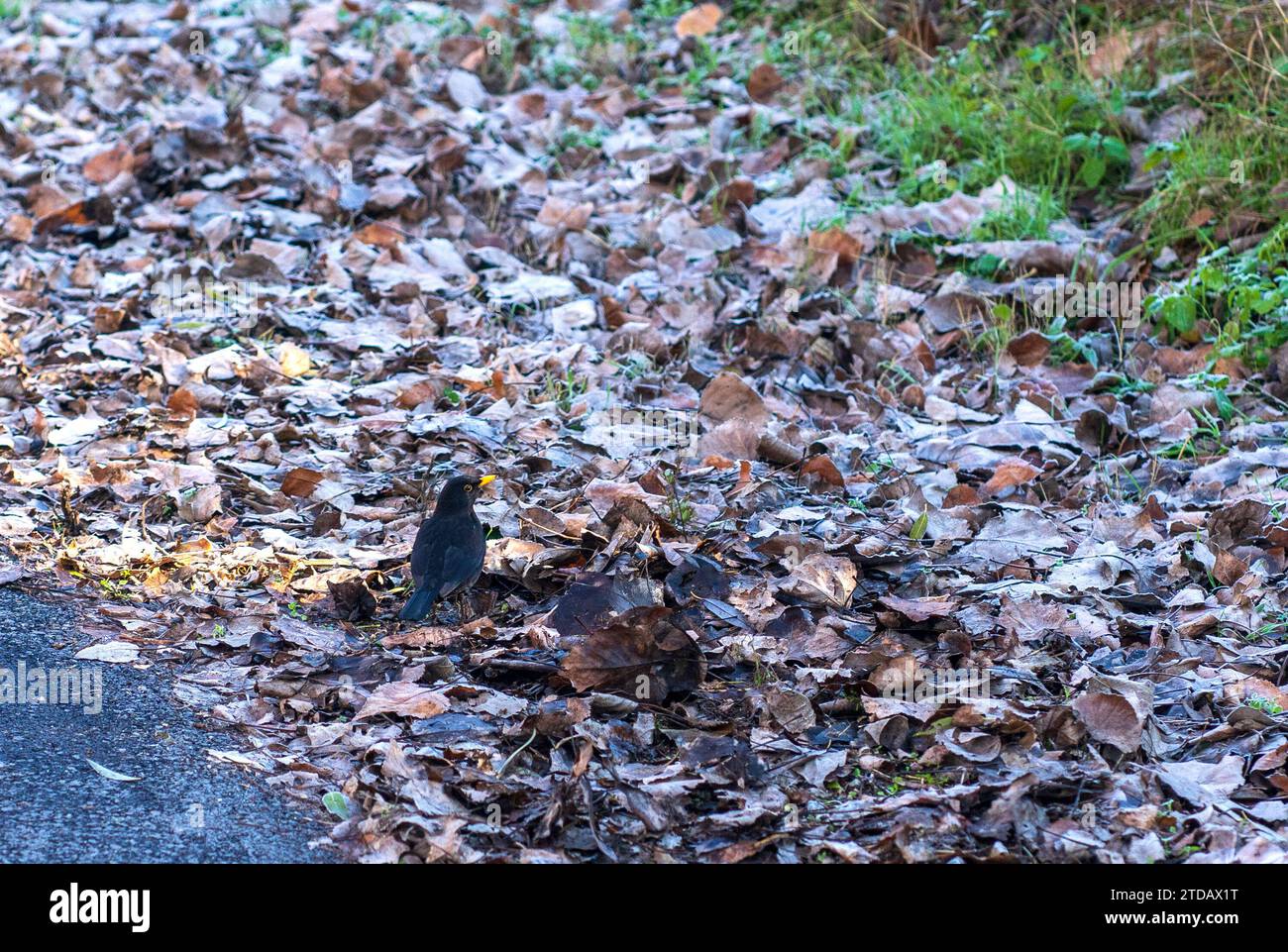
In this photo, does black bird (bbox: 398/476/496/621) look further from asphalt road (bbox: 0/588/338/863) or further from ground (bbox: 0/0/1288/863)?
asphalt road (bbox: 0/588/338/863)

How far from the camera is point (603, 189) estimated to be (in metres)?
7.52

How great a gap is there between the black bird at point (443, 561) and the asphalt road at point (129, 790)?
0.68 metres

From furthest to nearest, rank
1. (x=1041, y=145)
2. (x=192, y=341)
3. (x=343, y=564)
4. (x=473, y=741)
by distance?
(x=1041, y=145) → (x=192, y=341) → (x=343, y=564) → (x=473, y=741)

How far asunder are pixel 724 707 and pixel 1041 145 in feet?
14.9

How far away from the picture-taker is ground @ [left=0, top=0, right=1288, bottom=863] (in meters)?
3.19

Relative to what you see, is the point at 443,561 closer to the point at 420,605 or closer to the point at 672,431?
the point at 420,605

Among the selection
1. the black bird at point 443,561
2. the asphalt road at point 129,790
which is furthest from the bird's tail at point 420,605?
the asphalt road at point 129,790

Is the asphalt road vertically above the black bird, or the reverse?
the black bird

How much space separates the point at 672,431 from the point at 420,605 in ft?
5.15

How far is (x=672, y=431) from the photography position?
5117 mm

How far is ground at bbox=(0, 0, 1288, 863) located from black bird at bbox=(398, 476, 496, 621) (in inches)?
4.0

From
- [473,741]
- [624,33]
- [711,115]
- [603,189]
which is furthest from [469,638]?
[624,33]

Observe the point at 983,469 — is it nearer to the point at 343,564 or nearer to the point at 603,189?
the point at 343,564

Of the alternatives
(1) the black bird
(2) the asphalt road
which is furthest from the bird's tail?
(2) the asphalt road
